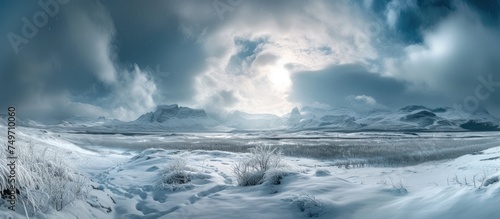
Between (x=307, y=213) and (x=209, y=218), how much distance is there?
205cm

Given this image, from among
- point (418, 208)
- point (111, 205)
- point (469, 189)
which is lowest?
point (111, 205)

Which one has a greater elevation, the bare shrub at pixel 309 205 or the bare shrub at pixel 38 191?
the bare shrub at pixel 38 191

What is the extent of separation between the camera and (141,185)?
11023 mm

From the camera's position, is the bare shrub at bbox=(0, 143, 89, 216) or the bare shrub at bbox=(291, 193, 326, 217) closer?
the bare shrub at bbox=(0, 143, 89, 216)

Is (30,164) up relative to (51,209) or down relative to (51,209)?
up

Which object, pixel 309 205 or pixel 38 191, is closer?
pixel 38 191

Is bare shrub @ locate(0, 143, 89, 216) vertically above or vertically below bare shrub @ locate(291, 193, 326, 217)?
above

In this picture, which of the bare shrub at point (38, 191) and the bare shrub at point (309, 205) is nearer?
the bare shrub at point (38, 191)

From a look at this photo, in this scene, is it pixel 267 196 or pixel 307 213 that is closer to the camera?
pixel 307 213

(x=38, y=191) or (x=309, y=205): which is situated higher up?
(x=38, y=191)

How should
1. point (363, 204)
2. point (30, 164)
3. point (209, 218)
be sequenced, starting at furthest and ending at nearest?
point (30, 164) < point (209, 218) < point (363, 204)

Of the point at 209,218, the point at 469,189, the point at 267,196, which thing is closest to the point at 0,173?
the point at 209,218

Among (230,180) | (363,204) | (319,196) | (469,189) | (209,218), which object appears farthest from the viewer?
(230,180)

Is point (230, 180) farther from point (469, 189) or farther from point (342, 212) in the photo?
point (469, 189)
